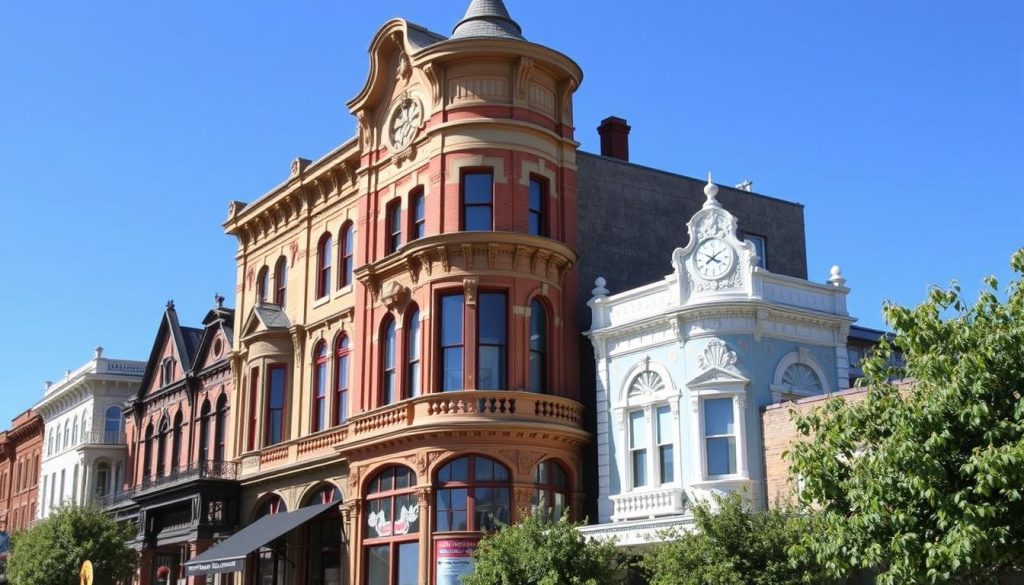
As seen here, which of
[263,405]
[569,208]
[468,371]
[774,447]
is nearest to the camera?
[774,447]

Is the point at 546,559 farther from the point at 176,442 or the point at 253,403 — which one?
the point at 176,442

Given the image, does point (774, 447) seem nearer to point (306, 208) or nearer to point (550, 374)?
point (550, 374)

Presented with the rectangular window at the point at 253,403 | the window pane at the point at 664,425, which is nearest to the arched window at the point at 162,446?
the rectangular window at the point at 253,403

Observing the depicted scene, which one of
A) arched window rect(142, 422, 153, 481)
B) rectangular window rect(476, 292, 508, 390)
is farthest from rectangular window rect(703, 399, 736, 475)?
arched window rect(142, 422, 153, 481)

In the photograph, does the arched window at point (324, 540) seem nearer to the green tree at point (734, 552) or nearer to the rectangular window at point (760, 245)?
the green tree at point (734, 552)

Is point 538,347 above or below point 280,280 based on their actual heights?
below

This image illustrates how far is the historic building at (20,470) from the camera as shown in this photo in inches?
2793

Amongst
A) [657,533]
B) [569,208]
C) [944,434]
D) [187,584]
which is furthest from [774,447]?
[187,584]

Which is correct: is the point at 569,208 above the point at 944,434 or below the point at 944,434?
above

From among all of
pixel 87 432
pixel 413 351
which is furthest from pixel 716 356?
pixel 87 432

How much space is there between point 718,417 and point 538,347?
224 inches

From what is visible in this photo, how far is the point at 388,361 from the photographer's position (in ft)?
112

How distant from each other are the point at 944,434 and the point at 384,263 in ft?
66.3

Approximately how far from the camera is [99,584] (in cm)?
4075
